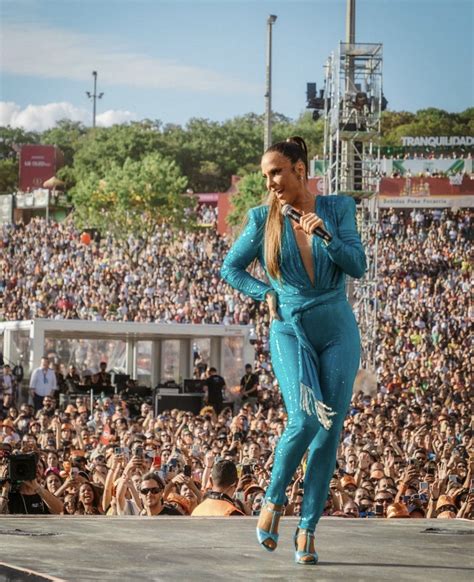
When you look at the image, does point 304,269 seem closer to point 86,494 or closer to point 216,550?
point 216,550

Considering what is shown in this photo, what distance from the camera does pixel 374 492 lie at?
9.85 m

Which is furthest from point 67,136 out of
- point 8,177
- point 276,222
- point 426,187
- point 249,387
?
point 276,222

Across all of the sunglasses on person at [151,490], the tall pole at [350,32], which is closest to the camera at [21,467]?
the sunglasses on person at [151,490]

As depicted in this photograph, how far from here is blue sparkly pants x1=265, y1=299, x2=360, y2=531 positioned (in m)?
4.95

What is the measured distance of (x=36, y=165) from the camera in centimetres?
9400

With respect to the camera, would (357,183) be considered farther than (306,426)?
Yes

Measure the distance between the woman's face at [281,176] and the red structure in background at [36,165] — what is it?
8908 cm

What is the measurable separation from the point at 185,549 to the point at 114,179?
5498 centimetres

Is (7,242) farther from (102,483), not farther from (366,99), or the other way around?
(102,483)

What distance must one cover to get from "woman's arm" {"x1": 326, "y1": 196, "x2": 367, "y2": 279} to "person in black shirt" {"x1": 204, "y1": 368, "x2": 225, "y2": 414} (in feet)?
55.8

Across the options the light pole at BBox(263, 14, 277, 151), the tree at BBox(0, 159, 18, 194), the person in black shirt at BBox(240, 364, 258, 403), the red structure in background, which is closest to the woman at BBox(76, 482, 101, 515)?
the person in black shirt at BBox(240, 364, 258, 403)

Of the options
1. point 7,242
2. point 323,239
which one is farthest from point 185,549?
point 7,242

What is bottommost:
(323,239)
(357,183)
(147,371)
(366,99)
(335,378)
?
(147,371)

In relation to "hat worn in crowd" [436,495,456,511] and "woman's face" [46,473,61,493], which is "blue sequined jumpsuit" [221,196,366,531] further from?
"woman's face" [46,473,61,493]
